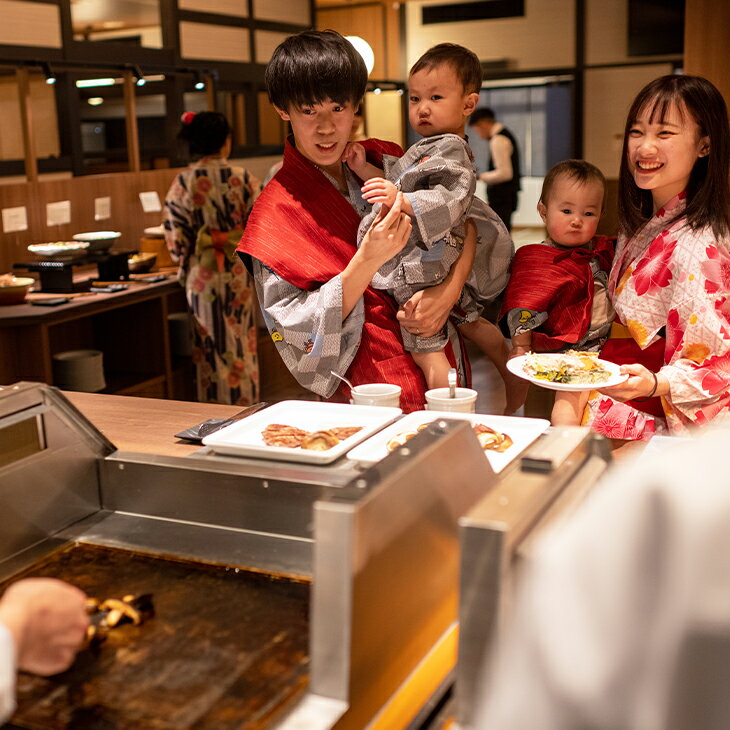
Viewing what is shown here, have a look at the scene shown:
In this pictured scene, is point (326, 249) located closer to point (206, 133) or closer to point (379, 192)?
point (379, 192)

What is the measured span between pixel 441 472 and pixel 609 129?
28.7ft

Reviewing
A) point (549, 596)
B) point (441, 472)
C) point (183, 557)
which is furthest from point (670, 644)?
point (183, 557)

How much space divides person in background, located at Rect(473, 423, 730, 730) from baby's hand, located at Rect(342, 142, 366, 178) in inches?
69.4

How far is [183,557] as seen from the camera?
4.74 feet

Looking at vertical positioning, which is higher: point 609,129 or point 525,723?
point 609,129

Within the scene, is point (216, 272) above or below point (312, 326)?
below

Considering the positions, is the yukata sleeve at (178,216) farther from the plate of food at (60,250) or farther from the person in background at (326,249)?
the person in background at (326,249)

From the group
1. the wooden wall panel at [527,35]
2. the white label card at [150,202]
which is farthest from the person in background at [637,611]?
the wooden wall panel at [527,35]

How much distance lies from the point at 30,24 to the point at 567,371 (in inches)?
185

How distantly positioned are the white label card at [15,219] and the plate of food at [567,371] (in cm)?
376

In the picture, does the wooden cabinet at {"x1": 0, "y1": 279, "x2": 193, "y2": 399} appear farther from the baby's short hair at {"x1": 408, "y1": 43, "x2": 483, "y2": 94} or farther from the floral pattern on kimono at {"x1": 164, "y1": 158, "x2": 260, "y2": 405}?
the baby's short hair at {"x1": 408, "y1": 43, "x2": 483, "y2": 94}

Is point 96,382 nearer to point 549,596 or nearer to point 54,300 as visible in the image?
point 54,300

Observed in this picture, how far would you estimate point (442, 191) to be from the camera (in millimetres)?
2213

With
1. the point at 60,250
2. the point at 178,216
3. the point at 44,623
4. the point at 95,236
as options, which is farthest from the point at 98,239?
the point at 44,623
